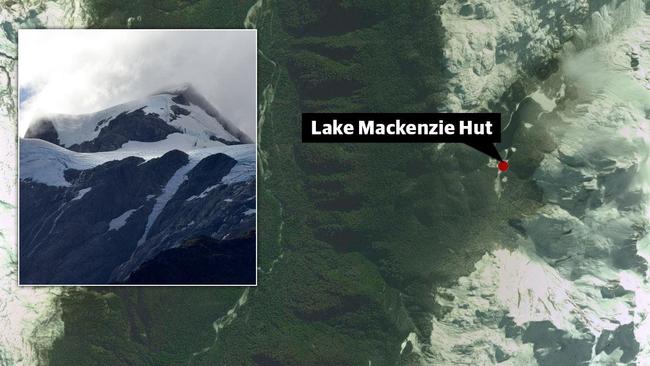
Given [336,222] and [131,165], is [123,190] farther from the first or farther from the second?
[336,222]

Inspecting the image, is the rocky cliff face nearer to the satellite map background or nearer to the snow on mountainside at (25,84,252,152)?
the snow on mountainside at (25,84,252,152)

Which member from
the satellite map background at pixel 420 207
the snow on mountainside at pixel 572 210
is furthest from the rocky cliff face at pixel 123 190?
the snow on mountainside at pixel 572 210

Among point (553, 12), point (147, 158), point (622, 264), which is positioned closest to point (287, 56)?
point (147, 158)

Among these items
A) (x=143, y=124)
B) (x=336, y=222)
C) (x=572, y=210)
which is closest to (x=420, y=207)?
(x=336, y=222)

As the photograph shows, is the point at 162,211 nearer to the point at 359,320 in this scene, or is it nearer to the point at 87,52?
the point at 87,52

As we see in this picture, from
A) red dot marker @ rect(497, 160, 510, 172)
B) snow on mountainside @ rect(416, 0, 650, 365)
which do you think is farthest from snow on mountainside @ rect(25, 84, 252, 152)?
red dot marker @ rect(497, 160, 510, 172)

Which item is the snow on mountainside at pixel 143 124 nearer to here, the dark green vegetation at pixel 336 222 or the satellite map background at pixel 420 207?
the satellite map background at pixel 420 207
